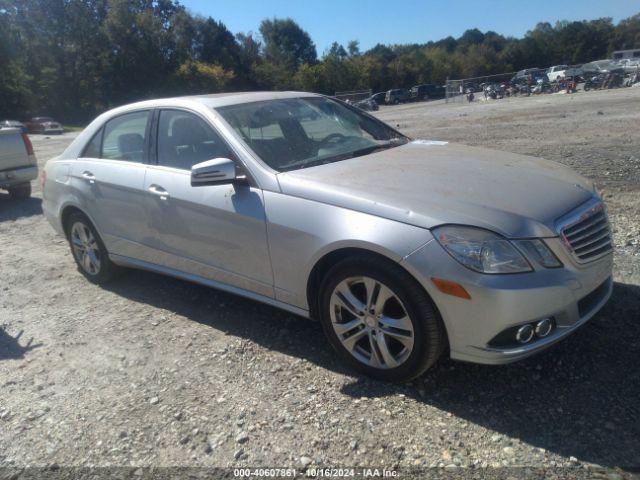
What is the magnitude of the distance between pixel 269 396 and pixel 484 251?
149 centimetres

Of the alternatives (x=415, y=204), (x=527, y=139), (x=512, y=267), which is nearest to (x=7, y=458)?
(x=415, y=204)

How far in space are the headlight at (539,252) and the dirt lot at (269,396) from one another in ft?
2.37

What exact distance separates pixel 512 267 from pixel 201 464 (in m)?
1.83

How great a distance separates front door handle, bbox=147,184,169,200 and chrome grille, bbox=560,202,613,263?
8.96ft

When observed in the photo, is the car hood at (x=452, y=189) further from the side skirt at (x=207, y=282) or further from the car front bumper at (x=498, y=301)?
the side skirt at (x=207, y=282)

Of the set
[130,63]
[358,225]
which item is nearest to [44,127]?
[130,63]

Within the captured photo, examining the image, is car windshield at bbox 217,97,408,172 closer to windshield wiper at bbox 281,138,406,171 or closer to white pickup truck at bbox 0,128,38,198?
windshield wiper at bbox 281,138,406,171

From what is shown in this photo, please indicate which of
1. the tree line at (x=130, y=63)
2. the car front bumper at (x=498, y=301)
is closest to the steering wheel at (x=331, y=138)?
the car front bumper at (x=498, y=301)

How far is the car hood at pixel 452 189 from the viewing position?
2.83m

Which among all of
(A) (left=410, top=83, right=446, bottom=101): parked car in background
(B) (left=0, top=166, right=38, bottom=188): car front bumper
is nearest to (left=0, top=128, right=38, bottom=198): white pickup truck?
(B) (left=0, top=166, right=38, bottom=188): car front bumper

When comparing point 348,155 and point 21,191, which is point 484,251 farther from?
point 21,191

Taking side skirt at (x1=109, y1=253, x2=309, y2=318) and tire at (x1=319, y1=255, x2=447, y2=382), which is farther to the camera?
side skirt at (x1=109, y1=253, x2=309, y2=318)

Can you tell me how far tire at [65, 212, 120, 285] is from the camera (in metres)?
5.00

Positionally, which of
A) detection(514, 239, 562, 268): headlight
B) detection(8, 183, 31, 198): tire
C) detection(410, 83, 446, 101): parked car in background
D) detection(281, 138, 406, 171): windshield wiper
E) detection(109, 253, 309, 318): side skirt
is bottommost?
detection(410, 83, 446, 101): parked car in background
